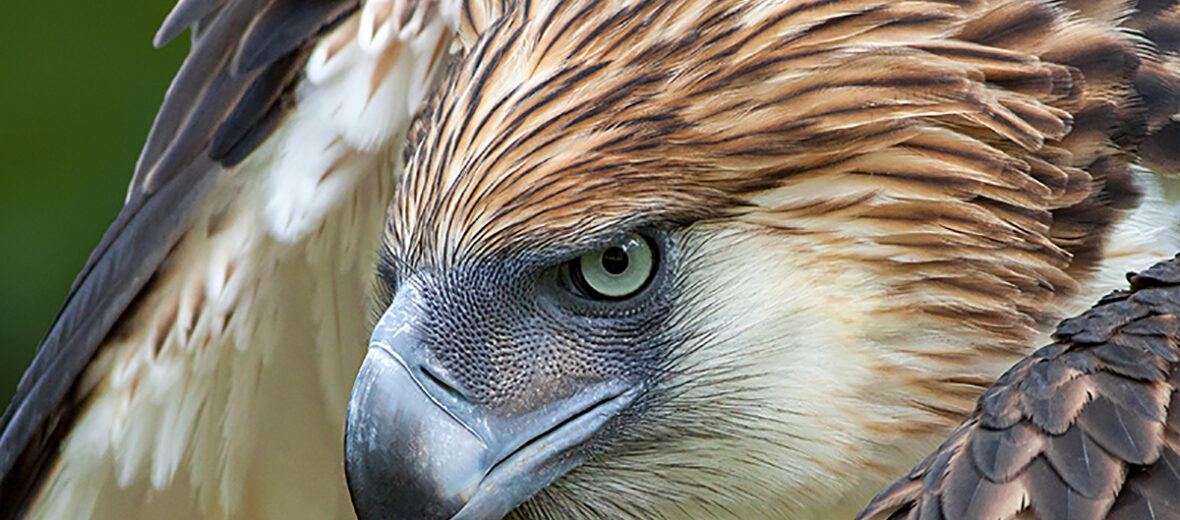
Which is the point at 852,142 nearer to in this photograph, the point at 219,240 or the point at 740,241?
the point at 740,241

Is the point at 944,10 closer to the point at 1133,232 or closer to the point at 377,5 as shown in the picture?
→ the point at 1133,232

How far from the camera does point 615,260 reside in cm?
175

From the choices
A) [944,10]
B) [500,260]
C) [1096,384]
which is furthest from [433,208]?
[1096,384]

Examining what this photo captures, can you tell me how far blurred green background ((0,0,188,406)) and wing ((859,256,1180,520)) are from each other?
269 cm

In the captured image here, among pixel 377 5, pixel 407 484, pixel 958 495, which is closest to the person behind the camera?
pixel 958 495

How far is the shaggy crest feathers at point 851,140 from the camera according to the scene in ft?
5.54

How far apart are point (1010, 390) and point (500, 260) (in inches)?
23.3

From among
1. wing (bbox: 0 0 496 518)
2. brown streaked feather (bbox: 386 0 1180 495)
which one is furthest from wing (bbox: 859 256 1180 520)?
wing (bbox: 0 0 496 518)

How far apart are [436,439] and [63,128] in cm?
244

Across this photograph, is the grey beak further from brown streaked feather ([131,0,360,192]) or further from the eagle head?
brown streaked feather ([131,0,360,192])

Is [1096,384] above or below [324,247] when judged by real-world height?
below

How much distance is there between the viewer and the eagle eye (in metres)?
1.75

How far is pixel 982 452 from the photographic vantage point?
4.53 ft

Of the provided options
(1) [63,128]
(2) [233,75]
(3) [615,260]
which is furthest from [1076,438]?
(1) [63,128]
